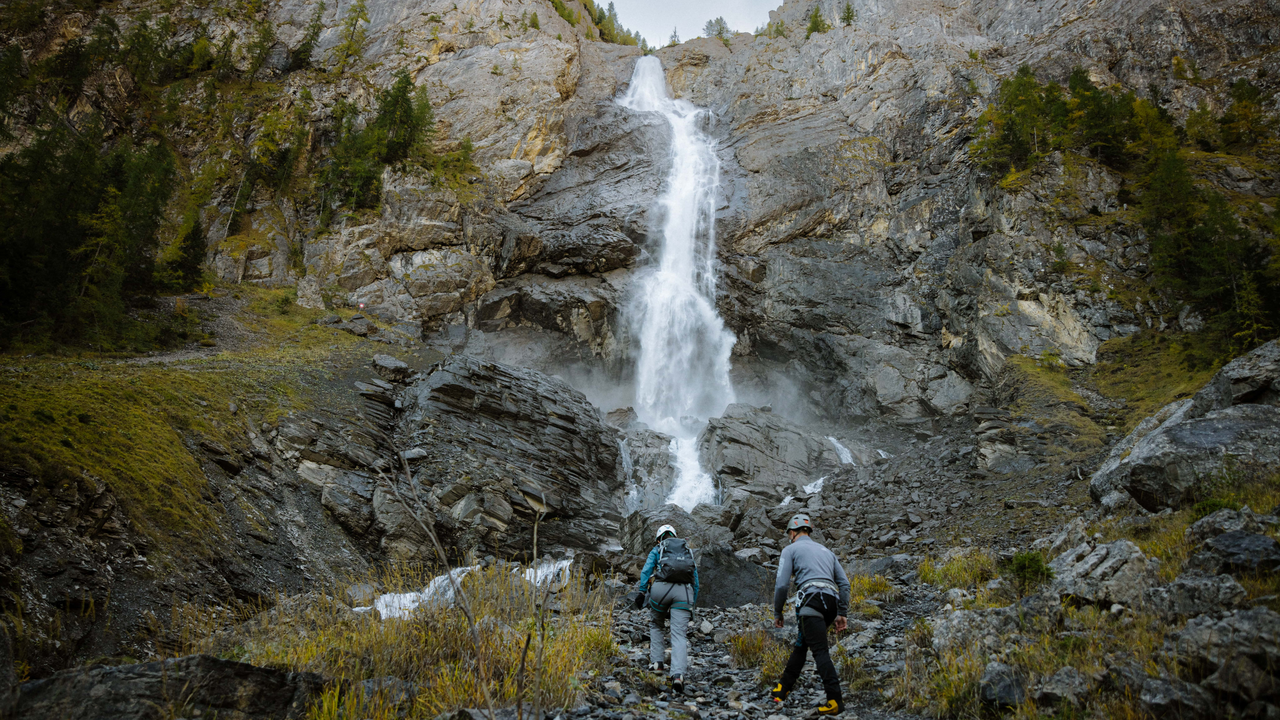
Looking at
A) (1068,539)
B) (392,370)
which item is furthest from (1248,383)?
(392,370)

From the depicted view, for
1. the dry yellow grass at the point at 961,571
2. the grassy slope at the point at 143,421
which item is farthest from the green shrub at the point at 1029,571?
the grassy slope at the point at 143,421

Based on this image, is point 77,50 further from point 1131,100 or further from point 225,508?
point 1131,100

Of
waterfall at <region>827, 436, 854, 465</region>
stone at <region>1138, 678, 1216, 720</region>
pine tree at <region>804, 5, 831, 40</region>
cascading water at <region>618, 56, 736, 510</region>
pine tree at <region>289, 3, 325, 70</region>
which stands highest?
pine tree at <region>804, 5, 831, 40</region>

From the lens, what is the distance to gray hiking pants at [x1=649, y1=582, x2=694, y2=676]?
662 centimetres

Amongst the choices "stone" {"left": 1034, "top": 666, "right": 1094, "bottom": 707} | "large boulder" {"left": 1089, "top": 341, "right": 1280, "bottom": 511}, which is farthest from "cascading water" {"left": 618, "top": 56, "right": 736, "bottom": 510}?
"stone" {"left": 1034, "top": 666, "right": 1094, "bottom": 707}

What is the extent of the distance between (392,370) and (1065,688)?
21728 mm

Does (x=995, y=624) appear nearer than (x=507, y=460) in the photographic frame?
Yes

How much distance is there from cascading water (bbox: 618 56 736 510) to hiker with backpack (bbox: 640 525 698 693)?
2182 centimetres

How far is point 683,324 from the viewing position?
35.0 m

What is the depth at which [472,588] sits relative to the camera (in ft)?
18.5

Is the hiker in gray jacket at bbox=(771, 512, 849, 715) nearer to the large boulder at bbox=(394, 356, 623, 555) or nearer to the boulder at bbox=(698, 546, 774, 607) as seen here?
the boulder at bbox=(698, 546, 774, 607)

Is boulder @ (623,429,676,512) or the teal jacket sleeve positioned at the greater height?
boulder @ (623,429,676,512)

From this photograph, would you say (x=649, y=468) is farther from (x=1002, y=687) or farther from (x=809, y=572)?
(x=1002, y=687)

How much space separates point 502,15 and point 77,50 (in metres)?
29.6
